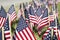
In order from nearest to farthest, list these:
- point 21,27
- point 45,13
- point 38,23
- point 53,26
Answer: point 21,27
point 53,26
point 38,23
point 45,13

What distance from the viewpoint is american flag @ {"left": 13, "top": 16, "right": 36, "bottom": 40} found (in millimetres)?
7787

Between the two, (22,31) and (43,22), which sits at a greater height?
(43,22)

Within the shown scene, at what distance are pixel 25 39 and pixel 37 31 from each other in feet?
12.5

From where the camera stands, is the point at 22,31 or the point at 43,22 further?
the point at 43,22

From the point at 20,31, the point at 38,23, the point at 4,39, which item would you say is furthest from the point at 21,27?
the point at 38,23

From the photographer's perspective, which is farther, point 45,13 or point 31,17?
point 45,13

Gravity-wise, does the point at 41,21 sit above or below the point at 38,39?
above

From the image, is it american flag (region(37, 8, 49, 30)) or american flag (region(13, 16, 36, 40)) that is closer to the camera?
american flag (region(13, 16, 36, 40))

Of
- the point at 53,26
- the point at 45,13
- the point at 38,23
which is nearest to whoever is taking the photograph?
the point at 53,26

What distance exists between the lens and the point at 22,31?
7871 mm

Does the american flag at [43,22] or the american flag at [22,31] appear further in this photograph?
the american flag at [43,22]

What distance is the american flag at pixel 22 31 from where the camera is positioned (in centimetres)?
779

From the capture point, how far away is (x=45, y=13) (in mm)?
12188

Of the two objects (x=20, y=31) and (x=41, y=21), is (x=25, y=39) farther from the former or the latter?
(x=41, y=21)
